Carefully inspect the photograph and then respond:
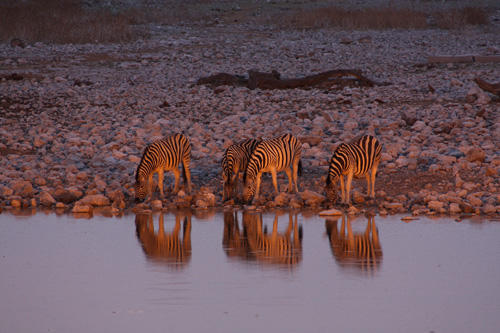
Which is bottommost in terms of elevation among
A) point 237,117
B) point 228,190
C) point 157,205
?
point 157,205

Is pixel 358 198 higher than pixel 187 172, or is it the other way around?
pixel 187 172

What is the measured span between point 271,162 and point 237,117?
594 cm

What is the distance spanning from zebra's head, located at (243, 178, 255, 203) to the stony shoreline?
0.21 metres

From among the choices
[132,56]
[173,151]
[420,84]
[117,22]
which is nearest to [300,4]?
[117,22]

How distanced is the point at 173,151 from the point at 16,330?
21.9 feet

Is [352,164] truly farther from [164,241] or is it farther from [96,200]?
[96,200]

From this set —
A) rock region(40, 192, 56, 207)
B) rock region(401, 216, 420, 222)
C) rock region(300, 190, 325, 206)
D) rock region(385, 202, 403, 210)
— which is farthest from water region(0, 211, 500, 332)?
rock region(40, 192, 56, 207)

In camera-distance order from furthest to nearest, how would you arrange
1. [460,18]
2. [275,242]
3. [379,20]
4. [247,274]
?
[460,18] < [379,20] < [275,242] < [247,274]

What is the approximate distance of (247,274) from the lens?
787 cm

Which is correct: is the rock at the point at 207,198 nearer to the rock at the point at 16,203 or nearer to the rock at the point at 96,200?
the rock at the point at 96,200

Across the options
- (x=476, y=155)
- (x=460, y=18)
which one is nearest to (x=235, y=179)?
(x=476, y=155)

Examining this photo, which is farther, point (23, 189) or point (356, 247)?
point (23, 189)

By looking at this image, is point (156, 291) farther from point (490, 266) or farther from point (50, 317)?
point (490, 266)

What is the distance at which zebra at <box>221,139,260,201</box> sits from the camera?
12.1 m
